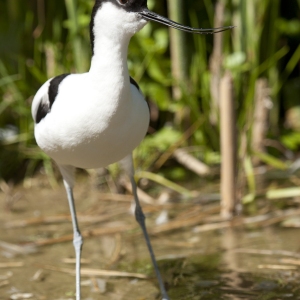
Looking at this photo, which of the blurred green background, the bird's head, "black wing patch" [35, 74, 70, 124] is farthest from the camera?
the blurred green background

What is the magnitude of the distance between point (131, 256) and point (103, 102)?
3.11 ft

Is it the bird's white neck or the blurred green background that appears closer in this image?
the bird's white neck

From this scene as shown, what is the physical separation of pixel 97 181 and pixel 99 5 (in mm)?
1614

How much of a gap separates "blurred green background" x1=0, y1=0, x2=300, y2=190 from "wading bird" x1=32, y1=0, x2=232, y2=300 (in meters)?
1.21


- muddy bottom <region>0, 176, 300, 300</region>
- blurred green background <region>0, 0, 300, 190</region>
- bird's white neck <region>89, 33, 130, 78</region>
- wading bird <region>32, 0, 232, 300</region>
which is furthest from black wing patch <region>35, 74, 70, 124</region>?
blurred green background <region>0, 0, 300, 190</region>

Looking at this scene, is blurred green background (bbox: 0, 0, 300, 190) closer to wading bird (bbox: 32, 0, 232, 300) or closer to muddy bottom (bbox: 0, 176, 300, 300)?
muddy bottom (bbox: 0, 176, 300, 300)

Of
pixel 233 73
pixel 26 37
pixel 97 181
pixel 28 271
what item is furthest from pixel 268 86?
pixel 28 271

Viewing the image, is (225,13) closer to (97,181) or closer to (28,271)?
(97,181)

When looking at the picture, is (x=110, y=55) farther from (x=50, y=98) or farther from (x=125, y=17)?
(x=50, y=98)

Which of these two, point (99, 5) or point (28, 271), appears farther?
point (28, 271)

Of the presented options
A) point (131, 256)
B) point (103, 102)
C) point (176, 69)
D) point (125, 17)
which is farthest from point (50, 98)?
point (176, 69)

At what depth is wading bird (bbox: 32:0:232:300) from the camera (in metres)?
1.77

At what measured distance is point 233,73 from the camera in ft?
10.7

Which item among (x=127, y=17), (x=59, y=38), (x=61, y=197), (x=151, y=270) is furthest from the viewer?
(x=59, y=38)
